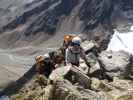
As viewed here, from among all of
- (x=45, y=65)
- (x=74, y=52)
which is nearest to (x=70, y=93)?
(x=74, y=52)

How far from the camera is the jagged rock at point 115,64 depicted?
28077 mm

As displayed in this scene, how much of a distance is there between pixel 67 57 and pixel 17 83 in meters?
141

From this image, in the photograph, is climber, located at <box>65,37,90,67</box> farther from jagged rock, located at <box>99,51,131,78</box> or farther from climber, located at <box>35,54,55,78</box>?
jagged rock, located at <box>99,51,131,78</box>

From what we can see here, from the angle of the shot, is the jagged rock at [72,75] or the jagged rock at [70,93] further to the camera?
the jagged rock at [72,75]

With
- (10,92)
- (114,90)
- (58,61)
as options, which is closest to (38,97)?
(114,90)

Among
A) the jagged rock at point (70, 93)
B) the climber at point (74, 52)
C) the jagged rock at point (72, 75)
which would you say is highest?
the climber at point (74, 52)

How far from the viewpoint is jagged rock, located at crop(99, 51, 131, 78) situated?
2808 cm

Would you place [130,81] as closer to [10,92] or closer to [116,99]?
[116,99]

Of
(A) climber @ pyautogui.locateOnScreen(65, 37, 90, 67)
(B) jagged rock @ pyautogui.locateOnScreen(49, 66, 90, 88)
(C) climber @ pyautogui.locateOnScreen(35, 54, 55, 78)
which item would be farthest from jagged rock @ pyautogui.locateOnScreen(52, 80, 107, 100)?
(C) climber @ pyautogui.locateOnScreen(35, 54, 55, 78)

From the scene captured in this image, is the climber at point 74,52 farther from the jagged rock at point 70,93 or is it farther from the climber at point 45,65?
the jagged rock at point 70,93

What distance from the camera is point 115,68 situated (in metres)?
28.6

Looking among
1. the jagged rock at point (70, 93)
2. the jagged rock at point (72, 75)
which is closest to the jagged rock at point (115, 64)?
the jagged rock at point (72, 75)

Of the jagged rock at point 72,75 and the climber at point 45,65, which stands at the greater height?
the climber at point 45,65

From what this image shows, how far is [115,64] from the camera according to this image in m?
29.5
